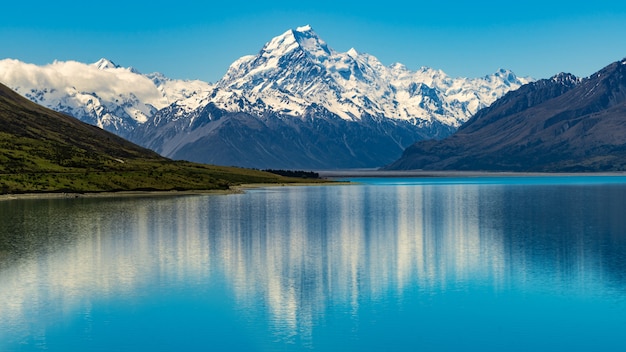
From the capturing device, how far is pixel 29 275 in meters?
79.3

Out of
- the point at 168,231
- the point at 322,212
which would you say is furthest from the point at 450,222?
the point at 168,231

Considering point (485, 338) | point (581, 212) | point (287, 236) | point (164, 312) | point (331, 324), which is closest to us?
point (485, 338)

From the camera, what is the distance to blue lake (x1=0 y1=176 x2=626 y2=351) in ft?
179

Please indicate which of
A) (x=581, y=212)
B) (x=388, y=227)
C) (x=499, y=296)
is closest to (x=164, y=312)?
(x=499, y=296)

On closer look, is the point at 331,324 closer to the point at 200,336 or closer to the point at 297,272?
the point at 200,336

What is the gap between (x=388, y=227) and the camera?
5330 inches

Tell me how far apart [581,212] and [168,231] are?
93.9m

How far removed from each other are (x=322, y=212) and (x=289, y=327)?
4627 inches

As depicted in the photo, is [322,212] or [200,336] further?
[322,212]

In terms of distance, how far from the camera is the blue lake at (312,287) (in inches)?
2149

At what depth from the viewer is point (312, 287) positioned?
73.2m

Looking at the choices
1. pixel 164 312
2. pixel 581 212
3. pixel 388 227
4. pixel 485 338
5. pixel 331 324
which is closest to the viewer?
pixel 485 338

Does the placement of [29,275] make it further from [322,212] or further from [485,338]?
[322,212]

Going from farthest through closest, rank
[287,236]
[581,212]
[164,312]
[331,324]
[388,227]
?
[581,212] → [388,227] → [287,236] → [164,312] → [331,324]
